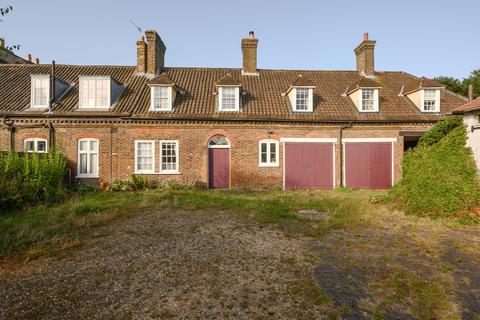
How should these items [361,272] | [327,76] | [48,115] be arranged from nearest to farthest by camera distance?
[361,272] → [48,115] → [327,76]

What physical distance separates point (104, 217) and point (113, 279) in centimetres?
500

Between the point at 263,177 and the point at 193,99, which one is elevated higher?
the point at 193,99

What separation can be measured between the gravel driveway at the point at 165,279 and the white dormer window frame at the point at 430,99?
1577 centimetres

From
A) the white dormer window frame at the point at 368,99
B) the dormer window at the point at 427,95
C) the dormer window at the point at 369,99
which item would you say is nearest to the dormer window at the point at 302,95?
the white dormer window frame at the point at 368,99

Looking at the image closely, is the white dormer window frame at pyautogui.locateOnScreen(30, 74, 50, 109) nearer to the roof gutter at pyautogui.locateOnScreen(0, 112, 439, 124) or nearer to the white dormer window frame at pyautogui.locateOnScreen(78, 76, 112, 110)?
the roof gutter at pyautogui.locateOnScreen(0, 112, 439, 124)

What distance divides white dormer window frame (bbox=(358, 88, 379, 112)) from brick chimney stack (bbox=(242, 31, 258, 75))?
7675 mm

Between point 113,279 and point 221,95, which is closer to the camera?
point 113,279

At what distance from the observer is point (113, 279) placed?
489 cm

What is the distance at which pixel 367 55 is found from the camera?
67.9 ft

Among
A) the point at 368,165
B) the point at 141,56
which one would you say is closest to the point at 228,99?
the point at 141,56

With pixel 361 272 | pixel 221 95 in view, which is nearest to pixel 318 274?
pixel 361 272

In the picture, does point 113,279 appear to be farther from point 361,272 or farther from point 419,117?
point 419,117

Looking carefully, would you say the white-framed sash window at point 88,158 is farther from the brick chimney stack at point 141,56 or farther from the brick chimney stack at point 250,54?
the brick chimney stack at point 250,54

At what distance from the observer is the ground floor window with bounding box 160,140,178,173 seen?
16594 millimetres
